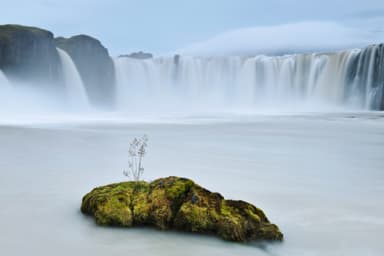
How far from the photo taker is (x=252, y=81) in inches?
2404

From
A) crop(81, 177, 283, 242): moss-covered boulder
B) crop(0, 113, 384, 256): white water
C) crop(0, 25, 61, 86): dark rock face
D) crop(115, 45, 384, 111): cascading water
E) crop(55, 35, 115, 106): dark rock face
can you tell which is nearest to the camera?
crop(0, 113, 384, 256): white water

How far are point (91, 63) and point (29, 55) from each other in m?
12.2

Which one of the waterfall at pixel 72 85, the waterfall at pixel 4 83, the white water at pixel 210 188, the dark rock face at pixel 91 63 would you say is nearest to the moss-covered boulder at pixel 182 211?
the white water at pixel 210 188

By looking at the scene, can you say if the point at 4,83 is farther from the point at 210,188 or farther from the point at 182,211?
the point at 182,211

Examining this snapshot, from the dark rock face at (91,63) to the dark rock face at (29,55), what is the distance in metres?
8.47

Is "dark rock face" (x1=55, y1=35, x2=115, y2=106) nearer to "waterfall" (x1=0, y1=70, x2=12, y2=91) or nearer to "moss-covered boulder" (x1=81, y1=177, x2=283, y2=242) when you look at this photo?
"waterfall" (x1=0, y1=70, x2=12, y2=91)

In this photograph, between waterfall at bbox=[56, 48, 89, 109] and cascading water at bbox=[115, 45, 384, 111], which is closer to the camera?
waterfall at bbox=[56, 48, 89, 109]

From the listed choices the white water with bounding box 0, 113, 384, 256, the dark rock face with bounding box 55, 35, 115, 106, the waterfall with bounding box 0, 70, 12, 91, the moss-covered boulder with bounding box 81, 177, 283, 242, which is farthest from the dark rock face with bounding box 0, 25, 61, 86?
the moss-covered boulder with bounding box 81, 177, 283, 242

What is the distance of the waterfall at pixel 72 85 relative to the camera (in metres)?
47.5

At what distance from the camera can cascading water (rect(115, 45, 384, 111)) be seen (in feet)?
167

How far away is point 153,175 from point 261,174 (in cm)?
217

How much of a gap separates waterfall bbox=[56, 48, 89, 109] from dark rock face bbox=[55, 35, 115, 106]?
18.3 feet

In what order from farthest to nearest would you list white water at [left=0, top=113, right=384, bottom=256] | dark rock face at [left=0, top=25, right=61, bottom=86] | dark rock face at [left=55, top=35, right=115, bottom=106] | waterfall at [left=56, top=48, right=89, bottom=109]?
dark rock face at [left=55, top=35, right=115, bottom=106] → waterfall at [left=56, top=48, right=89, bottom=109] → dark rock face at [left=0, top=25, right=61, bottom=86] → white water at [left=0, top=113, right=384, bottom=256]

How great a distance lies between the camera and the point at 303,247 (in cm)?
424
